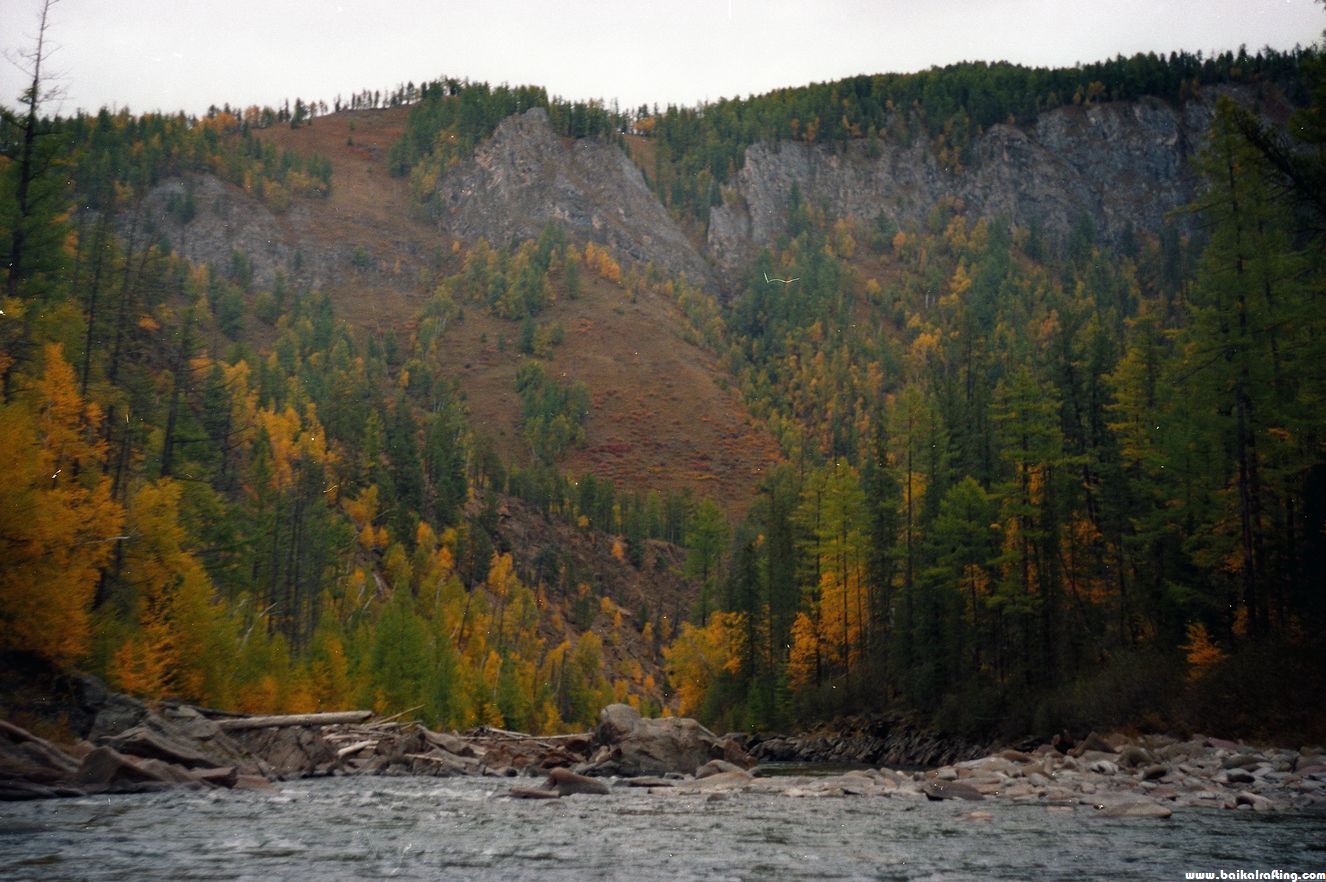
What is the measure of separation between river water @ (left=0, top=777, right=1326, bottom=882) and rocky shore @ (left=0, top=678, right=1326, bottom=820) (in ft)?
4.96

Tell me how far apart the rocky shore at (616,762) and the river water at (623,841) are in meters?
1.51

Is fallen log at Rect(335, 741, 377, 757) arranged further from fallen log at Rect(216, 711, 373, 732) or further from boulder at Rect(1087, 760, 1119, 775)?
boulder at Rect(1087, 760, 1119, 775)

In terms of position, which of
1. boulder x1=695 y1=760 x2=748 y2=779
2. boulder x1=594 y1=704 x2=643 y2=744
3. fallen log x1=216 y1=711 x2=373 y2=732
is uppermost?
fallen log x1=216 y1=711 x2=373 y2=732

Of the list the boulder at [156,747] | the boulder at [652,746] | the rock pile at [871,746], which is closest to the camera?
the boulder at [156,747]

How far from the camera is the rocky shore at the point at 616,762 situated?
2297 cm

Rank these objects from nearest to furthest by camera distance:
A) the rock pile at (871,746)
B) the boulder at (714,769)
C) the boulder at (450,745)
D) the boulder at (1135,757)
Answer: the boulder at (1135,757) → the boulder at (714,769) → the boulder at (450,745) → the rock pile at (871,746)

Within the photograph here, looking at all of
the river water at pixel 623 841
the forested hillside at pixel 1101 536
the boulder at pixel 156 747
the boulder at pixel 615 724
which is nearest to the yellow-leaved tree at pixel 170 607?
the boulder at pixel 156 747

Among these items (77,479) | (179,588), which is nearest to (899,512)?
(179,588)

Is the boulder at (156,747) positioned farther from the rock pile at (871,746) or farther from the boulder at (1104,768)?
the rock pile at (871,746)

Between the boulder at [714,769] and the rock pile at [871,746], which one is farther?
the rock pile at [871,746]

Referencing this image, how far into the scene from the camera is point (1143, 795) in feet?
74.5

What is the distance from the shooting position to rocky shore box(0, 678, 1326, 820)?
23.0 metres

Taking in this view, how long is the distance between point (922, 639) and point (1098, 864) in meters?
48.7

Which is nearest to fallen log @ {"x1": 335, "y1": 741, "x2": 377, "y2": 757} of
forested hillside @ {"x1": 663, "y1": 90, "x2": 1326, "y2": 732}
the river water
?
the river water
